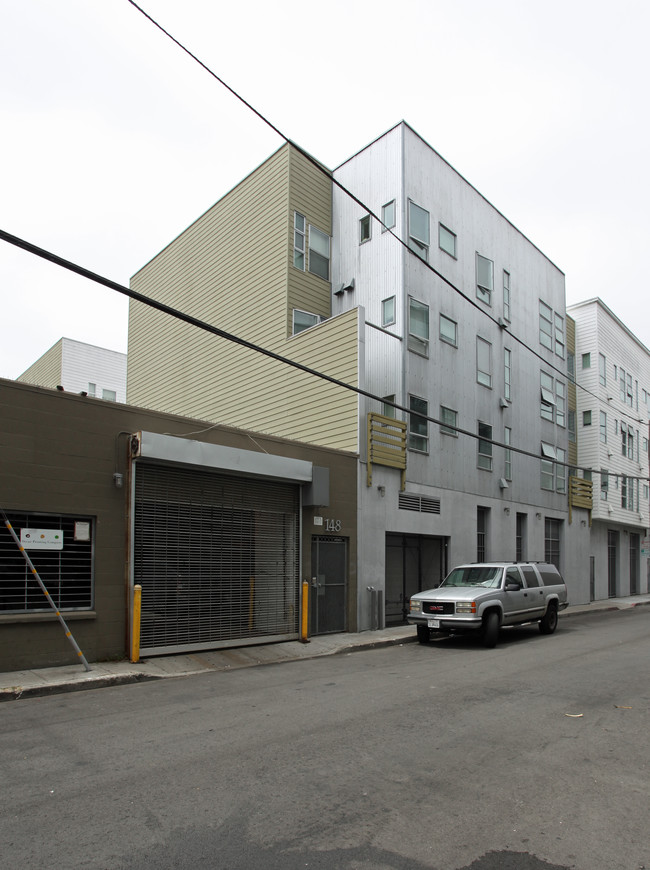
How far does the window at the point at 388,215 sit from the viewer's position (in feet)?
Answer: 68.3

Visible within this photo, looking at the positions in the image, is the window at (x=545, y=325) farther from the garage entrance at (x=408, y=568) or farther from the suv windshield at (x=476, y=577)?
the suv windshield at (x=476, y=577)

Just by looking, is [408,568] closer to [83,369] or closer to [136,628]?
[136,628]

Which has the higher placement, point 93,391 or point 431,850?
point 93,391

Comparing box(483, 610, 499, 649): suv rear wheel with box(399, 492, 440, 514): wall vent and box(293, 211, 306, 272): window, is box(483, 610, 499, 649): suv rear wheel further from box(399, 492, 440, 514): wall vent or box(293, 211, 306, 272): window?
box(293, 211, 306, 272): window

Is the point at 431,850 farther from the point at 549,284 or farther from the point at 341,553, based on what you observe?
the point at 549,284

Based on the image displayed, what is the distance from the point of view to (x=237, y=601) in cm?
1401

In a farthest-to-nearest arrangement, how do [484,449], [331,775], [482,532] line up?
[482,532] → [484,449] → [331,775]

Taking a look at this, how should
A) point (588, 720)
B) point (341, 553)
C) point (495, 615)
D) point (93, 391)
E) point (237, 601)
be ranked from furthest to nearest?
point (93, 391), point (341, 553), point (495, 615), point (237, 601), point (588, 720)

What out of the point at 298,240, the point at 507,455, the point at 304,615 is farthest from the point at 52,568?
the point at 507,455

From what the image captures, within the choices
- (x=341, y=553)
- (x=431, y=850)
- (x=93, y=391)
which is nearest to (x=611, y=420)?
(x=341, y=553)

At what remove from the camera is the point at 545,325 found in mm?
29453

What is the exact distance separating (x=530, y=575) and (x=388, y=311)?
859cm

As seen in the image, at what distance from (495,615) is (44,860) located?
1219cm

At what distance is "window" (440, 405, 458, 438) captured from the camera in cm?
2156
